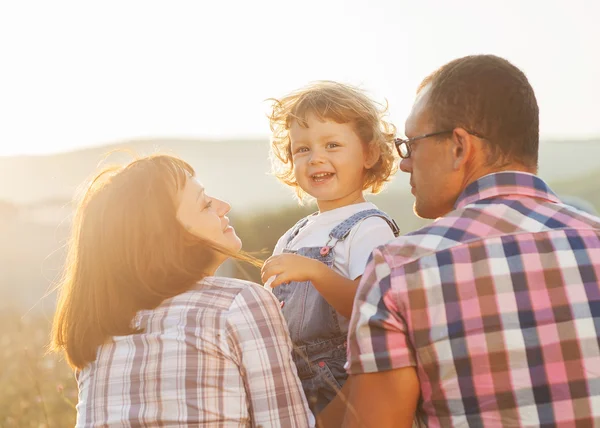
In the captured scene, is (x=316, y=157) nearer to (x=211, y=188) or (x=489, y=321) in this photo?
(x=489, y=321)

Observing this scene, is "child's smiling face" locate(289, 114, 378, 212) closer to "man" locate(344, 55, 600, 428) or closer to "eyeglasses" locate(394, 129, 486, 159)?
"eyeglasses" locate(394, 129, 486, 159)

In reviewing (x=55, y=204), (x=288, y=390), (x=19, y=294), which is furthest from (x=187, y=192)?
(x=55, y=204)

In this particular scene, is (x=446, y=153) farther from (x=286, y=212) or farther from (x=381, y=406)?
(x=286, y=212)

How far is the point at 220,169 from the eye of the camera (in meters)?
15.0

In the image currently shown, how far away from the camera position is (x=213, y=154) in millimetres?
15969

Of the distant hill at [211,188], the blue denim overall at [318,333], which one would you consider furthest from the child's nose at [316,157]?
the distant hill at [211,188]

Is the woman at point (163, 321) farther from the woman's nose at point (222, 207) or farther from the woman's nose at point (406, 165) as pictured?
the woman's nose at point (406, 165)

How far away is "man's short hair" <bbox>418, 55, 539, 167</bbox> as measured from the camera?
8.46 ft

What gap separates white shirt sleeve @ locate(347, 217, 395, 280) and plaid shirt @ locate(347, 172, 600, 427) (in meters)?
1.21

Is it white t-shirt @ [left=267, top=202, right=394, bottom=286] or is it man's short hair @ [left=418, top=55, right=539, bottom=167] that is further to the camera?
white t-shirt @ [left=267, top=202, right=394, bottom=286]

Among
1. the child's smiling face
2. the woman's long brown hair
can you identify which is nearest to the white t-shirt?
the child's smiling face

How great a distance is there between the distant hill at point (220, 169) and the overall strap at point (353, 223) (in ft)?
20.4

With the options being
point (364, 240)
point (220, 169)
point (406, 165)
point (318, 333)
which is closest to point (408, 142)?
point (406, 165)

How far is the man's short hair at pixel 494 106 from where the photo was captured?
2578 mm
